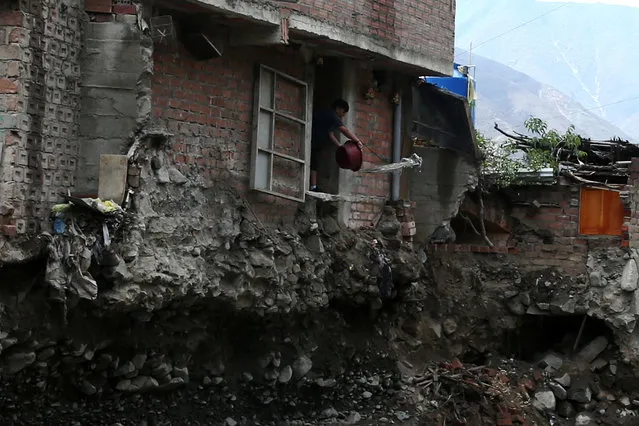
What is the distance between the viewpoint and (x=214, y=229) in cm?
934

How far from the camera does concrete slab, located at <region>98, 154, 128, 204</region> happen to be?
8.23 metres

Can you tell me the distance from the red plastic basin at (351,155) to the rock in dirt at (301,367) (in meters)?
1.94

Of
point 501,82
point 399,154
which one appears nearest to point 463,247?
point 399,154

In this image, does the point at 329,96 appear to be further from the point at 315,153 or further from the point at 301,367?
the point at 301,367

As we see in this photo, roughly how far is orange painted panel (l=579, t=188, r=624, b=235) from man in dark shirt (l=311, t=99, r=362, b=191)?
395 centimetres

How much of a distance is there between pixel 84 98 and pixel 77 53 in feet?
1.09

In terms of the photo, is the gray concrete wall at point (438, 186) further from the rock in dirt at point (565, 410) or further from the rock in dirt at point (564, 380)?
the rock in dirt at point (565, 410)

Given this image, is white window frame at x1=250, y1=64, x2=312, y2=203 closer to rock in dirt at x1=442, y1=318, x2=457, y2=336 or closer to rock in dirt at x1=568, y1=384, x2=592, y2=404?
rock in dirt at x1=442, y1=318, x2=457, y2=336

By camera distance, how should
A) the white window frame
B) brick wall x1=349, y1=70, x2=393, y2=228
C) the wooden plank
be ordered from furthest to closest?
brick wall x1=349, y1=70, x2=393, y2=228
the white window frame
the wooden plank

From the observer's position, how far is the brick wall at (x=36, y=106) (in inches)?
301

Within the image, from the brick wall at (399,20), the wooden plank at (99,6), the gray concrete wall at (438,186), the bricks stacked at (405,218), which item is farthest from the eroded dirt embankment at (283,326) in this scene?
the brick wall at (399,20)

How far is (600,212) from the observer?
13883 millimetres

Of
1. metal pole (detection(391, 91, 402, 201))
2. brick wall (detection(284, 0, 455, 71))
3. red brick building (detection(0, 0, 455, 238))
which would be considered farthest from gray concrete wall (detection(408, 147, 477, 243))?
brick wall (detection(284, 0, 455, 71))

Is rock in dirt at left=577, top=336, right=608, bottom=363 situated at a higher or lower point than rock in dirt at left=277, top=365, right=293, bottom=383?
higher
